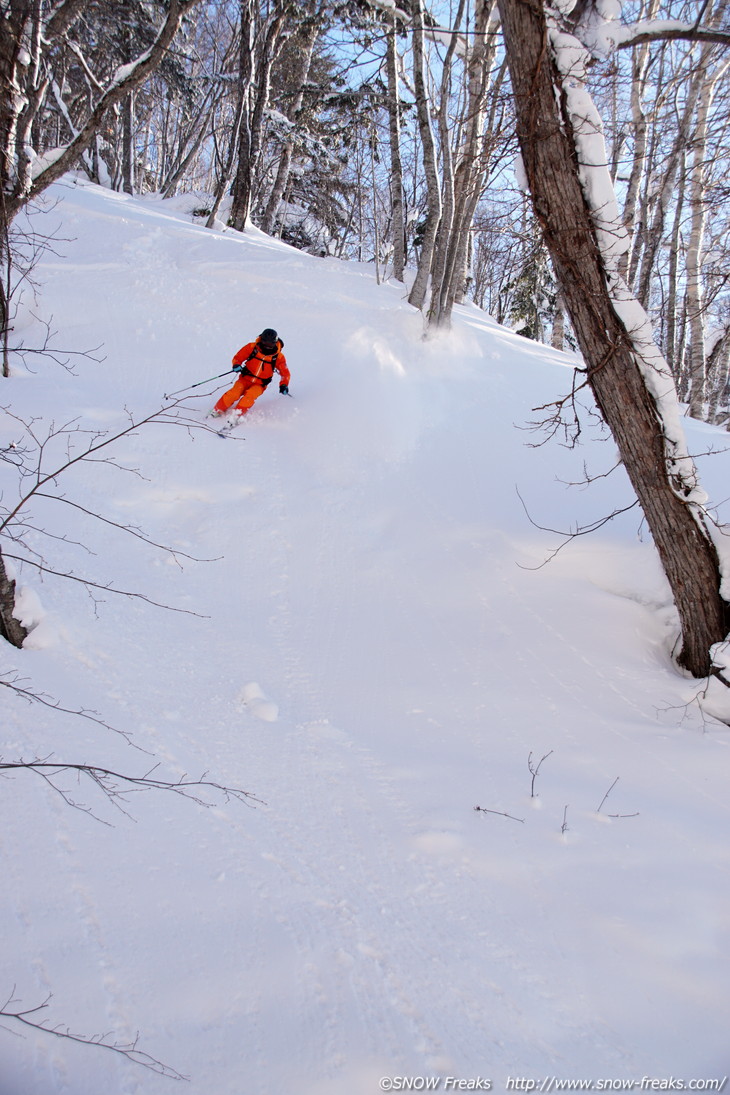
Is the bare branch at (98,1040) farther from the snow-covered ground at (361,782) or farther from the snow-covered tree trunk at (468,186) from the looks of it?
the snow-covered tree trunk at (468,186)

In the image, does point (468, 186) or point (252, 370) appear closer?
point (252, 370)

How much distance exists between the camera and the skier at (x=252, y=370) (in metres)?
7.86

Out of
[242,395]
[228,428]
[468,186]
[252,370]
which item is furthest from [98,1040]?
[468,186]

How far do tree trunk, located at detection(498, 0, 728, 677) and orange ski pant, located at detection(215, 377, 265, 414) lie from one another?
488 centimetres

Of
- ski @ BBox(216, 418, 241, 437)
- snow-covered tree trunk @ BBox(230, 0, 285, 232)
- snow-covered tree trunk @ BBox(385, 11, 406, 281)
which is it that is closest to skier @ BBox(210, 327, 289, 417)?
ski @ BBox(216, 418, 241, 437)

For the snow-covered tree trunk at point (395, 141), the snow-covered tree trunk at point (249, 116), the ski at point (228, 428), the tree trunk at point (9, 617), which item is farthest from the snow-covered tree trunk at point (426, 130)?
the tree trunk at point (9, 617)

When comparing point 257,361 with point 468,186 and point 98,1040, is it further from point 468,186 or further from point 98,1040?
point 98,1040

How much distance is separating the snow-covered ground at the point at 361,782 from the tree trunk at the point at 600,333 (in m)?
0.65

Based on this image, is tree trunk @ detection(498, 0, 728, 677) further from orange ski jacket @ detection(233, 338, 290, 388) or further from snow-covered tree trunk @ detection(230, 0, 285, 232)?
snow-covered tree trunk @ detection(230, 0, 285, 232)

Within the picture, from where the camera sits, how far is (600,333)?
12.5 feet

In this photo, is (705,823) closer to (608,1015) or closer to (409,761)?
(608,1015)

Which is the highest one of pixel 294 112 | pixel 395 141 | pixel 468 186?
pixel 294 112

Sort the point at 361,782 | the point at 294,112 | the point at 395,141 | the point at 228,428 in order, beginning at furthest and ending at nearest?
the point at 294,112, the point at 395,141, the point at 228,428, the point at 361,782

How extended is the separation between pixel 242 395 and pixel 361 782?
6011 millimetres
